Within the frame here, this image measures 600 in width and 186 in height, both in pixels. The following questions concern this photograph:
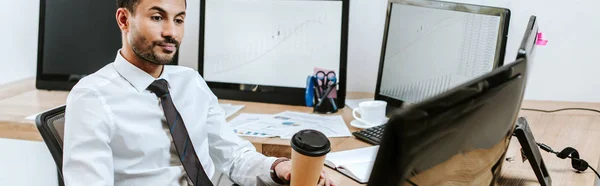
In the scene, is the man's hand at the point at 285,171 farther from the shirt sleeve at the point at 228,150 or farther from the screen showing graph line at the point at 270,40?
the screen showing graph line at the point at 270,40

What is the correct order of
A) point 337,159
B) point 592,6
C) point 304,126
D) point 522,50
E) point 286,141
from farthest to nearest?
point 592,6 → point 304,126 → point 286,141 → point 337,159 → point 522,50

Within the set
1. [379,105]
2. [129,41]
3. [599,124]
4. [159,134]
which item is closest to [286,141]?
[379,105]

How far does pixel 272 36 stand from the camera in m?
2.17

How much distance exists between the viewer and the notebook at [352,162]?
1.46m

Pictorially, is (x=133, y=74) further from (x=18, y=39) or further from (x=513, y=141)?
(x=18, y=39)

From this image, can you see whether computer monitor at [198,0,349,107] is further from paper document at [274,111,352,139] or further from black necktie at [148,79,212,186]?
black necktie at [148,79,212,186]

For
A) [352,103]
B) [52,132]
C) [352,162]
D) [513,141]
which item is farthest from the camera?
[352,103]

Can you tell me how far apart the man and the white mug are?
0.52 m

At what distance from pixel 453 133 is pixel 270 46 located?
1618 millimetres

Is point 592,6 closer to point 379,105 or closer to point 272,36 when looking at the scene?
point 379,105

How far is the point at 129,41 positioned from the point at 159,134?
22 centimetres

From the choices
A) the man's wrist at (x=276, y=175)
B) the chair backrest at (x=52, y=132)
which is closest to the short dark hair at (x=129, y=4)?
the chair backrest at (x=52, y=132)

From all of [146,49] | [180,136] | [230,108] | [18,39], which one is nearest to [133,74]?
[146,49]

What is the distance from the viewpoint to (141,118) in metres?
1.32
